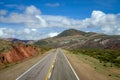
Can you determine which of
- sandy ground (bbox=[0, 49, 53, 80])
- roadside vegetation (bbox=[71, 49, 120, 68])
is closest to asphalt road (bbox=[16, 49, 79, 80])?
sandy ground (bbox=[0, 49, 53, 80])

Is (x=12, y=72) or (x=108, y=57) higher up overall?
(x=12, y=72)

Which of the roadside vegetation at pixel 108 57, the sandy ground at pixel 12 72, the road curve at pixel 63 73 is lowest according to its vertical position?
the roadside vegetation at pixel 108 57

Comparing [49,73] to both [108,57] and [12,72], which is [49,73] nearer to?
[12,72]

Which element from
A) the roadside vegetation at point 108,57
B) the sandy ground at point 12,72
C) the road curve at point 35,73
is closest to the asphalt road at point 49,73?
the road curve at point 35,73

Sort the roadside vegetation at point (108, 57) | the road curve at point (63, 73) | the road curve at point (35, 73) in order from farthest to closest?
1. the roadside vegetation at point (108, 57)
2. the road curve at point (63, 73)
3. the road curve at point (35, 73)

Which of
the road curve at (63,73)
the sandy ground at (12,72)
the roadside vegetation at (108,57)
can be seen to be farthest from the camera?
the roadside vegetation at (108,57)

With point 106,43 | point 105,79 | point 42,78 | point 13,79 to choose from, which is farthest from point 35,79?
point 106,43

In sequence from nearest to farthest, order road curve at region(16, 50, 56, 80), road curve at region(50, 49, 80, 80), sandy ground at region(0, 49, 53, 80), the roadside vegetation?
road curve at region(16, 50, 56, 80) → road curve at region(50, 49, 80, 80) → sandy ground at region(0, 49, 53, 80) → the roadside vegetation

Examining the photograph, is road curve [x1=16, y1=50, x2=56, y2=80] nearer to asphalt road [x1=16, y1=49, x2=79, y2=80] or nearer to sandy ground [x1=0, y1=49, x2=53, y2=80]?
asphalt road [x1=16, y1=49, x2=79, y2=80]

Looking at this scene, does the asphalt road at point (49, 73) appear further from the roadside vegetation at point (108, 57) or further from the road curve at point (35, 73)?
the roadside vegetation at point (108, 57)

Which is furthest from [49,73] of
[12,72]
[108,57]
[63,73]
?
[108,57]

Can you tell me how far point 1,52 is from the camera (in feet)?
138

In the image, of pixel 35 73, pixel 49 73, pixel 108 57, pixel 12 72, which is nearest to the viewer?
pixel 49 73

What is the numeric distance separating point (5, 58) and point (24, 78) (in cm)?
2593
